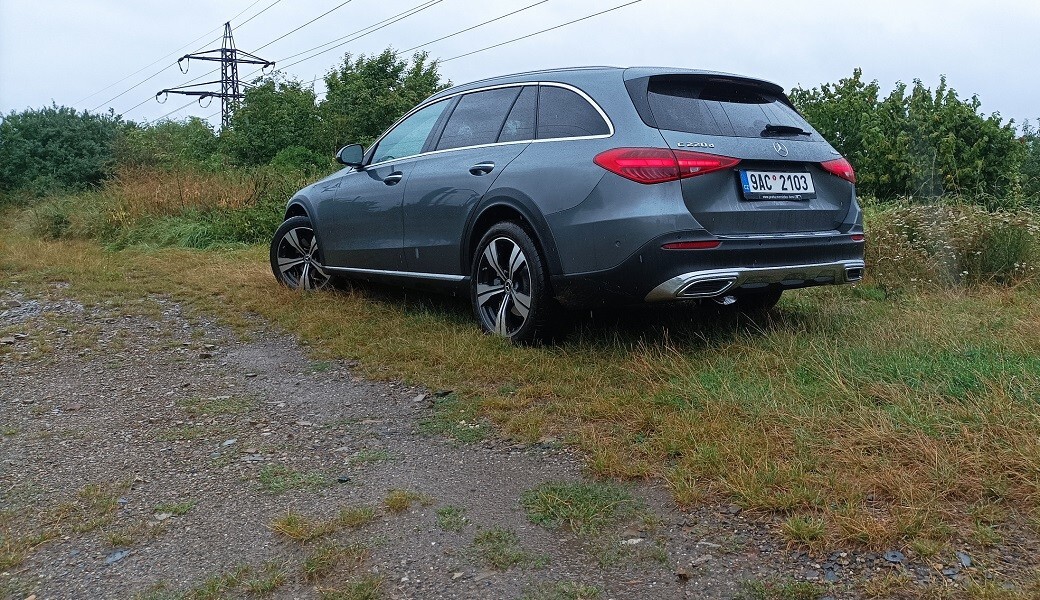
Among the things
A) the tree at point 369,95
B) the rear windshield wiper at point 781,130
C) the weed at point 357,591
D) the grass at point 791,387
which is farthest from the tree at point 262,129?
the weed at point 357,591

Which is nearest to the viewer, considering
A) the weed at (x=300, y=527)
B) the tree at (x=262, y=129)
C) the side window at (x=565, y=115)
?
the weed at (x=300, y=527)

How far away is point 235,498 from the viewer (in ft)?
10.8

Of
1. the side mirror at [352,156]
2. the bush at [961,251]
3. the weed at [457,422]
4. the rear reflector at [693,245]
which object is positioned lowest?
the weed at [457,422]

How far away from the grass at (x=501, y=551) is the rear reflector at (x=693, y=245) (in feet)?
6.09

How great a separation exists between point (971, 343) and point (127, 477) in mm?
4113

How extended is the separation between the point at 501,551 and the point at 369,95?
30.9m

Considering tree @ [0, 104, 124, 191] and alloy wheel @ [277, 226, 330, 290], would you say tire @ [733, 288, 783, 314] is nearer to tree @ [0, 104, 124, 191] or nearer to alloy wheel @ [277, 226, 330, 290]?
alloy wheel @ [277, 226, 330, 290]

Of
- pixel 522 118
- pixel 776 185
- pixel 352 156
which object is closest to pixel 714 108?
pixel 776 185

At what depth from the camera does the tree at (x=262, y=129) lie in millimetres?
26578

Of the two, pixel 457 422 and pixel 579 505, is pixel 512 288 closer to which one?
pixel 457 422

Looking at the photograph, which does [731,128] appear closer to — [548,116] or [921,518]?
[548,116]

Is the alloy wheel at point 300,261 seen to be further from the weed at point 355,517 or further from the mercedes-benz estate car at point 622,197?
the weed at point 355,517

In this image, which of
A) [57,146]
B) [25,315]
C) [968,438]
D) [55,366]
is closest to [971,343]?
[968,438]

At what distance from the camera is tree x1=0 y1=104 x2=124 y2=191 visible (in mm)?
20906
